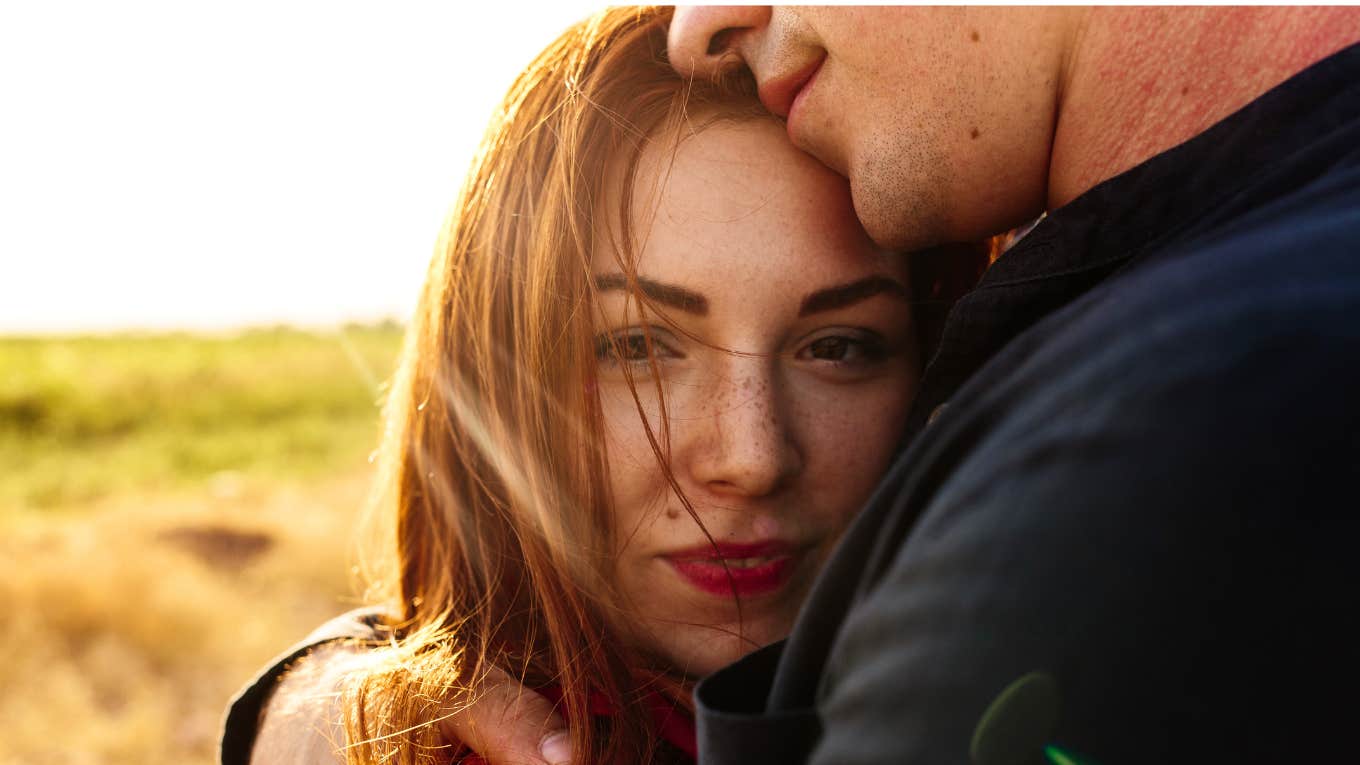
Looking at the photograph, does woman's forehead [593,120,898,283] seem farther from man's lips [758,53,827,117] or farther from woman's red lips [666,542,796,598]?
woman's red lips [666,542,796,598]

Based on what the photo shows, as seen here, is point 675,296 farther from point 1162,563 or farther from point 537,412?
point 1162,563

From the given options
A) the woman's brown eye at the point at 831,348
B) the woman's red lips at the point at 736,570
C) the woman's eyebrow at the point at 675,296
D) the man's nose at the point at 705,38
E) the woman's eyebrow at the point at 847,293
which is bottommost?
the woman's red lips at the point at 736,570

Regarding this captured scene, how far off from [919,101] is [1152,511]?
0.87 meters

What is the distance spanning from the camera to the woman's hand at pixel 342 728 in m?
1.57

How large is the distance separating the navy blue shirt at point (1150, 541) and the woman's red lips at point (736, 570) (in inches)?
34.0

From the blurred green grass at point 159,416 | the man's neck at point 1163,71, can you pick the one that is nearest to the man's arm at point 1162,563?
the man's neck at point 1163,71

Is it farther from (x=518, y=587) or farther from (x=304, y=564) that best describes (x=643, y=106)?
(x=304, y=564)

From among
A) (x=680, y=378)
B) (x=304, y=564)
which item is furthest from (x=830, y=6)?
(x=304, y=564)

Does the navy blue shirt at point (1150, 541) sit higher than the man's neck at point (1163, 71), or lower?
lower

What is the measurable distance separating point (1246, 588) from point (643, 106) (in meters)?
1.37

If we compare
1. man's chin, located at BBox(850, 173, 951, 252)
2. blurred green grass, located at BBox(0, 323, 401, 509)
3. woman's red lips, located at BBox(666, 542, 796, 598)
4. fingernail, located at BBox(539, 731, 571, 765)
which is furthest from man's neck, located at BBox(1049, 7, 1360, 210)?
blurred green grass, located at BBox(0, 323, 401, 509)

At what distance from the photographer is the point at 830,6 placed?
4.67 ft

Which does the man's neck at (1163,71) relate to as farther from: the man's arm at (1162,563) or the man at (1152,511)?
the man's arm at (1162,563)

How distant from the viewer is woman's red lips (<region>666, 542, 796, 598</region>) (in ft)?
5.64
